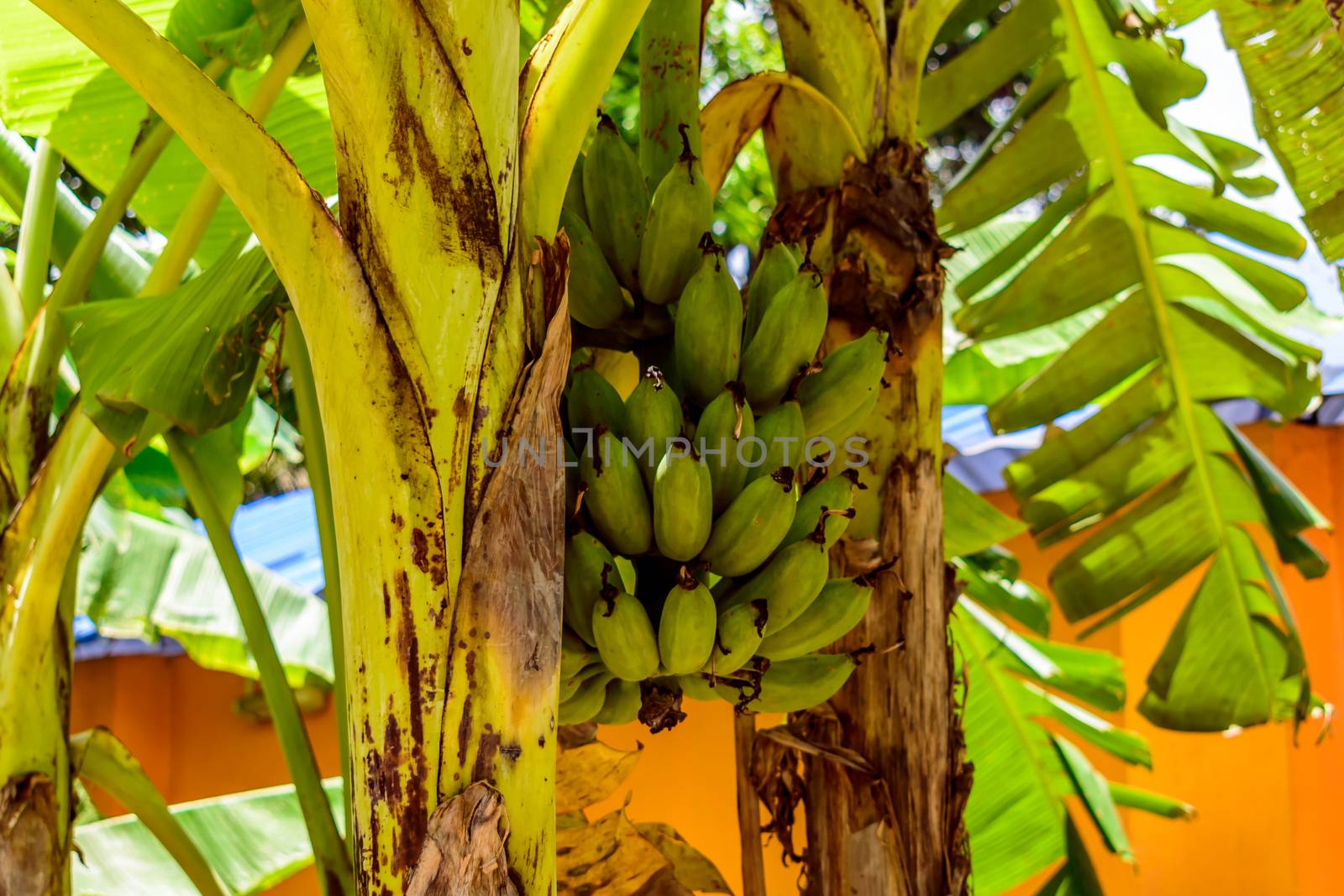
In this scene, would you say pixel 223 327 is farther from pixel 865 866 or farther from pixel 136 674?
pixel 136 674

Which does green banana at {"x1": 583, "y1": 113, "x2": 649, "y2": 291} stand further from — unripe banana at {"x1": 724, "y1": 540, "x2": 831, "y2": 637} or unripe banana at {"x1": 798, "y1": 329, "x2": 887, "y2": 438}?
unripe banana at {"x1": 724, "y1": 540, "x2": 831, "y2": 637}

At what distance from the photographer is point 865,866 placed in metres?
1.19

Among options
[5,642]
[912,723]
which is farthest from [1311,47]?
[5,642]

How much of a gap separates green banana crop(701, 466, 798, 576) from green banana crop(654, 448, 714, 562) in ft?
0.07

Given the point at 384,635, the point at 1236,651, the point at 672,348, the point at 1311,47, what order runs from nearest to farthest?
the point at 384,635 < the point at 672,348 < the point at 1311,47 < the point at 1236,651

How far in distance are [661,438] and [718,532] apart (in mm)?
99

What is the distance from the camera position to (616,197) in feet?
3.35

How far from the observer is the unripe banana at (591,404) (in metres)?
0.94

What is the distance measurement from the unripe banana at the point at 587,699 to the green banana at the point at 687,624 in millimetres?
120

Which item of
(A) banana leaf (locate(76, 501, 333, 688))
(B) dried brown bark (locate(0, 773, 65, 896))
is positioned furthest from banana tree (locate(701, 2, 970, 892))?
(A) banana leaf (locate(76, 501, 333, 688))

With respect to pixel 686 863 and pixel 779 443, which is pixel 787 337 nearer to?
pixel 779 443

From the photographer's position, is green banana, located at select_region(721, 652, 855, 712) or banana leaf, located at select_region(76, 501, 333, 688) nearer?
green banana, located at select_region(721, 652, 855, 712)

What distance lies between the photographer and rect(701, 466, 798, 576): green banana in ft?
2.88

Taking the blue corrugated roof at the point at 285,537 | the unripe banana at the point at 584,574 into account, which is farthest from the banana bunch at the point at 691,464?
the blue corrugated roof at the point at 285,537
